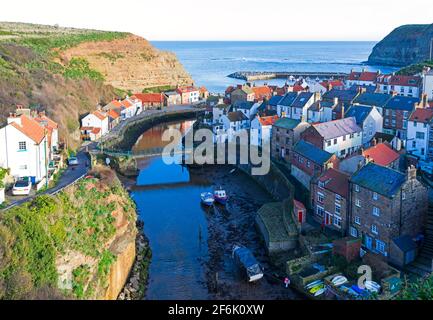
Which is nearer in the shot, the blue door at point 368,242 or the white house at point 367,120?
the blue door at point 368,242

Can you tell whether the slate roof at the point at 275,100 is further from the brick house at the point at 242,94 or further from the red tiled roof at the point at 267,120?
the brick house at the point at 242,94

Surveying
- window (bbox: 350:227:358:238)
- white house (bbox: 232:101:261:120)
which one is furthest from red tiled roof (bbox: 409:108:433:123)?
white house (bbox: 232:101:261:120)

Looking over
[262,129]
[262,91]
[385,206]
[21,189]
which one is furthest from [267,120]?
[21,189]

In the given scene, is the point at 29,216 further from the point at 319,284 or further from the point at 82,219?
the point at 319,284

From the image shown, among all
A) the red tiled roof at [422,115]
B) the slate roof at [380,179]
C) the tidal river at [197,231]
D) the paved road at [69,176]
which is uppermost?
the red tiled roof at [422,115]

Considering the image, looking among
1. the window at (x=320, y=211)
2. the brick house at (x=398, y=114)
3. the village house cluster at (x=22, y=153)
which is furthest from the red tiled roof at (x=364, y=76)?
the village house cluster at (x=22, y=153)
